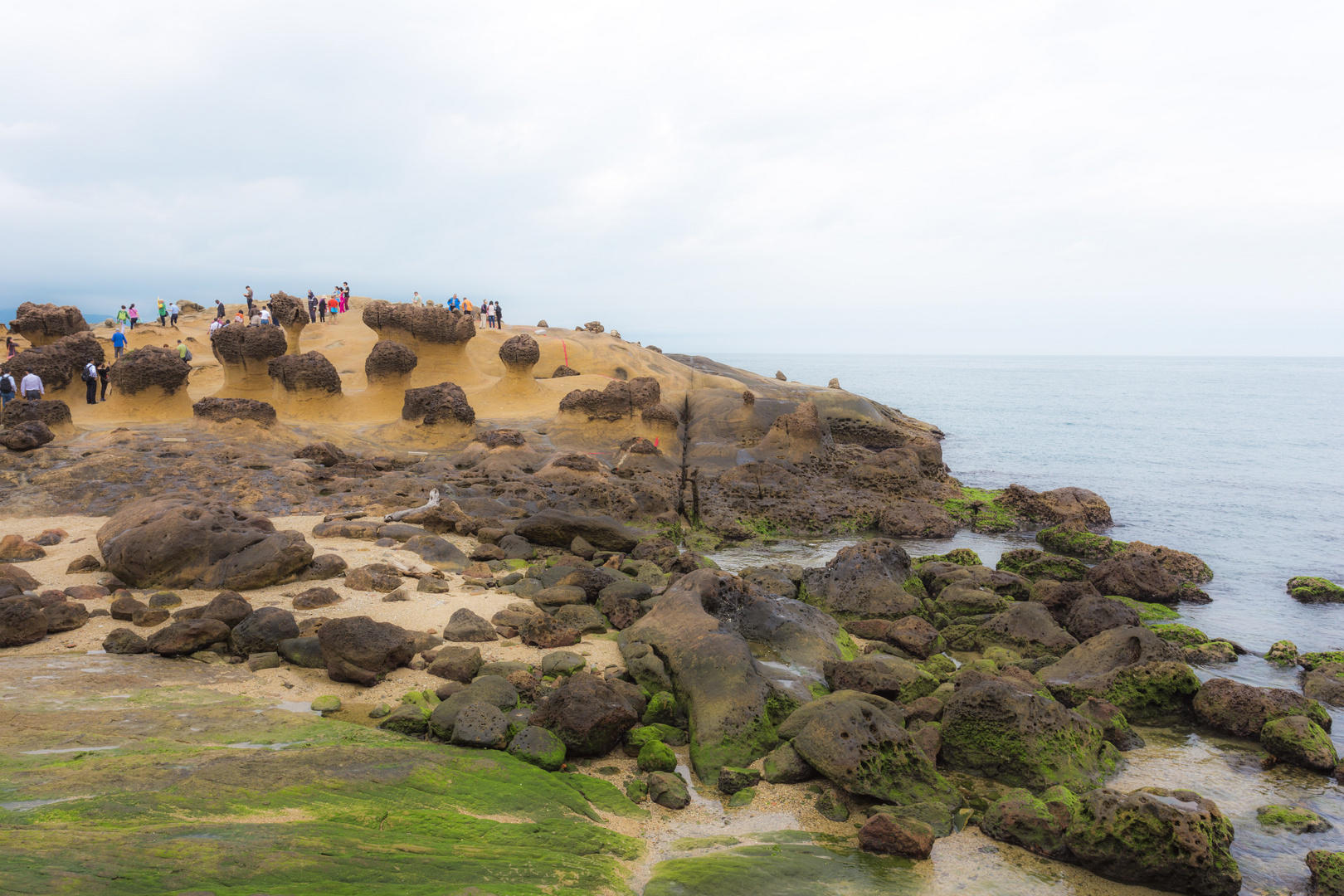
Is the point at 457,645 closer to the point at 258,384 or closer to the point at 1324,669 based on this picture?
the point at 1324,669

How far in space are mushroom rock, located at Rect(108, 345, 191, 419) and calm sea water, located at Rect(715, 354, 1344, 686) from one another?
15.3 m

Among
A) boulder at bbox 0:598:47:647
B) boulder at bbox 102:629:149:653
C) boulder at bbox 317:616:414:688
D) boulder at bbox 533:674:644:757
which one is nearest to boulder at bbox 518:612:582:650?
boulder at bbox 317:616:414:688

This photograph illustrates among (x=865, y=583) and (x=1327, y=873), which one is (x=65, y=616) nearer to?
(x=865, y=583)

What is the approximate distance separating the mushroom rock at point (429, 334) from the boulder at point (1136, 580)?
757 inches

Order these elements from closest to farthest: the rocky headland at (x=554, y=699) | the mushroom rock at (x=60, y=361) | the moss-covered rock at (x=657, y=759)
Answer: the rocky headland at (x=554, y=699) < the moss-covered rock at (x=657, y=759) < the mushroom rock at (x=60, y=361)

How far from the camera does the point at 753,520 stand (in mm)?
16984

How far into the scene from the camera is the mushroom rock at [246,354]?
1907cm

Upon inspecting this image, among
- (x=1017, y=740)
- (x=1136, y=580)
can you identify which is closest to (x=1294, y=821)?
(x=1017, y=740)

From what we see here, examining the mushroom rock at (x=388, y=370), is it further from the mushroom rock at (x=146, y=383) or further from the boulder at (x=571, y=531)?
the boulder at (x=571, y=531)

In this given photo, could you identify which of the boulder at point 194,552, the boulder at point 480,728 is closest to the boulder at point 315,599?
the boulder at point 194,552

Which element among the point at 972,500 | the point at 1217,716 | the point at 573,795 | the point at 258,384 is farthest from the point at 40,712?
the point at 972,500

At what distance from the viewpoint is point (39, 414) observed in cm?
1398

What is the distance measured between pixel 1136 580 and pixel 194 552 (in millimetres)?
14112

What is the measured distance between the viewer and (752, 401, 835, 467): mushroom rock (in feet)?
67.7
